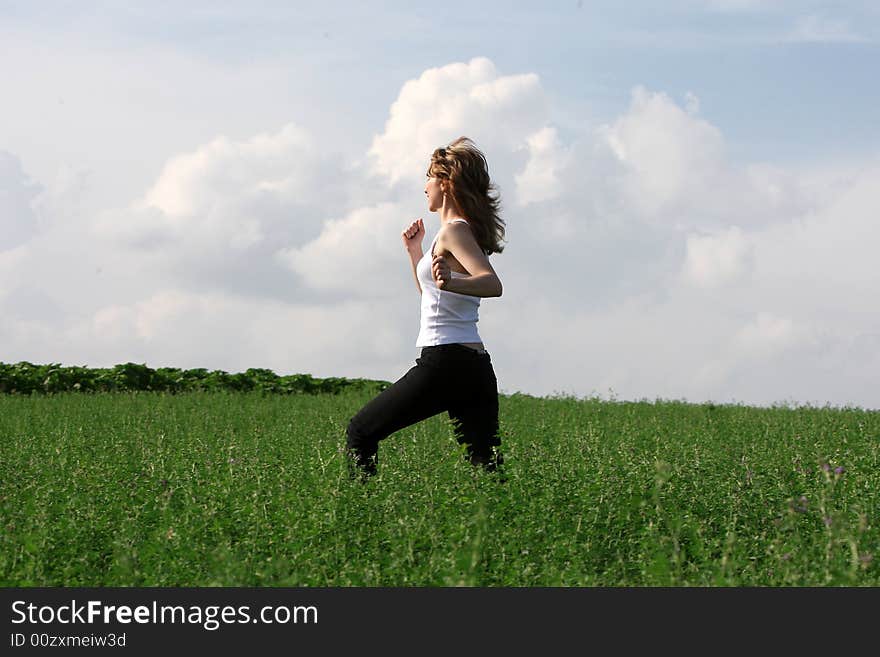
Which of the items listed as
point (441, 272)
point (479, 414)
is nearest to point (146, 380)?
point (479, 414)

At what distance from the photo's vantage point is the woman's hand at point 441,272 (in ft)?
18.3

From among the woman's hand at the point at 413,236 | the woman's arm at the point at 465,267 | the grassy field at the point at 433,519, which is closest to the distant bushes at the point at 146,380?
the grassy field at the point at 433,519

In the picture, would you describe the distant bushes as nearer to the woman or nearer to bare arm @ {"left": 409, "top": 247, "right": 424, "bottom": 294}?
bare arm @ {"left": 409, "top": 247, "right": 424, "bottom": 294}

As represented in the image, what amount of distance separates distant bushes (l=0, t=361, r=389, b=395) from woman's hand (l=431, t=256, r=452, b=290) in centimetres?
1308

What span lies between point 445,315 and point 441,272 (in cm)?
34

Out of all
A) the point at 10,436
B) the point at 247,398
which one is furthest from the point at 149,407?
the point at 10,436

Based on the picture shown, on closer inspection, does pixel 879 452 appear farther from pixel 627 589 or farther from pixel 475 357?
pixel 627 589

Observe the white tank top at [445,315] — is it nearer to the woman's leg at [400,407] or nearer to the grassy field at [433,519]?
the woman's leg at [400,407]

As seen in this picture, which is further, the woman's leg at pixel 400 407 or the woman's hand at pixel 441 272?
the woman's leg at pixel 400 407

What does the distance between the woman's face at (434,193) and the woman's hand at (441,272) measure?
566 mm

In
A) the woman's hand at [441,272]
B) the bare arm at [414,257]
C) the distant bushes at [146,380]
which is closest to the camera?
the woman's hand at [441,272]

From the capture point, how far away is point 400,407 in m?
5.87

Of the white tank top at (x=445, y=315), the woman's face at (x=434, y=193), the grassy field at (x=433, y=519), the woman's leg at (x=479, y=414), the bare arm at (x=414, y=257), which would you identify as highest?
the woman's face at (x=434, y=193)

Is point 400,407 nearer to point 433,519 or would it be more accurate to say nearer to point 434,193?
point 433,519
